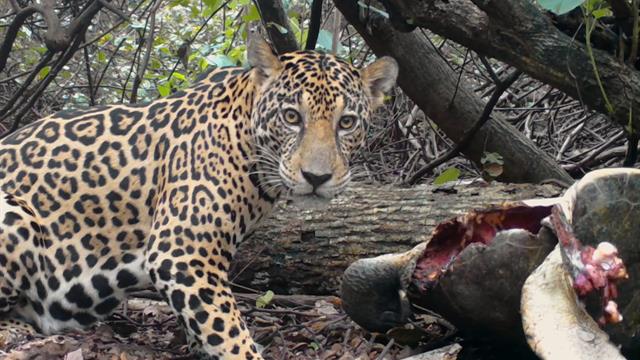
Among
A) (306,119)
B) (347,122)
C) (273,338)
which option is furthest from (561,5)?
(273,338)

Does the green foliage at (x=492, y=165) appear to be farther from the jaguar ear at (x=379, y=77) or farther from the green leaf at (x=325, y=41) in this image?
the jaguar ear at (x=379, y=77)

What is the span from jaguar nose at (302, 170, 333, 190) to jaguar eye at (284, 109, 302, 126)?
0.33 meters

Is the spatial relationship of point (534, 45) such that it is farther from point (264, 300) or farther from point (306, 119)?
point (264, 300)

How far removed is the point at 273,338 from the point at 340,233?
0.92 m

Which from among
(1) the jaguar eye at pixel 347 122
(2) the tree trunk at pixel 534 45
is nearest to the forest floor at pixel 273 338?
(1) the jaguar eye at pixel 347 122

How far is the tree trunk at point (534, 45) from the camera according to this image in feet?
15.3

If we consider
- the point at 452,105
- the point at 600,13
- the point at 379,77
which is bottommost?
the point at 452,105

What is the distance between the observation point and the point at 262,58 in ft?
15.0

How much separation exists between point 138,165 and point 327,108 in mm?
1113

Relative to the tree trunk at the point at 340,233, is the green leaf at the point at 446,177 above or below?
above

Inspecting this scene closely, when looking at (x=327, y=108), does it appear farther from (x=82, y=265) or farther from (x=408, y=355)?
(x=82, y=265)

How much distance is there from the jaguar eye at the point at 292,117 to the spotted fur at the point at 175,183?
0.01 meters

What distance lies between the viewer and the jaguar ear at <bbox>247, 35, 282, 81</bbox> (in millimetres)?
4570

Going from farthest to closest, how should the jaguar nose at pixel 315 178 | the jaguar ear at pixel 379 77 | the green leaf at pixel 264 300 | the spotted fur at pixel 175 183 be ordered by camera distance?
the green leaf at pixel 264 300 < the jaguar ear at pixel 379 77 < the spotted fur at pixel 175 183 < the jaguar nose at pixel 315 178
